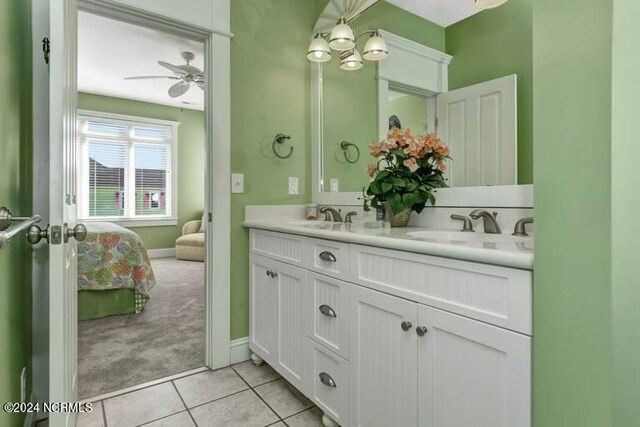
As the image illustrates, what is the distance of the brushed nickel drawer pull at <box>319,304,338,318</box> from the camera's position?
1433mm

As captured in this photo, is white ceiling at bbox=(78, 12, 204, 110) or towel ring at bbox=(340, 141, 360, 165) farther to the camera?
white ceiling at bbox=(78, 12, 204, 110)

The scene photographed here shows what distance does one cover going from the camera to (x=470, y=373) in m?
0.93

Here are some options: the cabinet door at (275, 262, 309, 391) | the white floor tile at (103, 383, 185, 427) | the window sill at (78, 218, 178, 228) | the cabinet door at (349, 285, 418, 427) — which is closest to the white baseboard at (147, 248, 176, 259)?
the window sill at (78, 218, 178, 228)

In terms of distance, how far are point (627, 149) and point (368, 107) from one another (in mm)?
1537

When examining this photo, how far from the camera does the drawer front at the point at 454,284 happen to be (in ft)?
2.69

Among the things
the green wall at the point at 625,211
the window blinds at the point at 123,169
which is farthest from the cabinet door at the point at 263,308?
the window blinds at the point at 123,169

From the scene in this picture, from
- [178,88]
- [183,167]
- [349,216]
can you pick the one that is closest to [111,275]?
[349,216]

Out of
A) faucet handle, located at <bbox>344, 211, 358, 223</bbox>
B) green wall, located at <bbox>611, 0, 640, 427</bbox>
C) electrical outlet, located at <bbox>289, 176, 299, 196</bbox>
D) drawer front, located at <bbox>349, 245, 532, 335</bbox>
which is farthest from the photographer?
electrical outlet, located at <bbox>289, 176, 299, 196</bbox>

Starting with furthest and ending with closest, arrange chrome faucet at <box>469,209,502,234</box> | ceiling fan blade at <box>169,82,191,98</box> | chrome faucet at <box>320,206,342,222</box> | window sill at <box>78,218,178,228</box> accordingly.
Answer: window sill at <box>78,218,178,228</box> < ceiling fan blade at <box>169,82,191,98</box> < chrome faucet at <box>320,206,342,222</box> < chrome faucet at <box>469,209,502,234</box>

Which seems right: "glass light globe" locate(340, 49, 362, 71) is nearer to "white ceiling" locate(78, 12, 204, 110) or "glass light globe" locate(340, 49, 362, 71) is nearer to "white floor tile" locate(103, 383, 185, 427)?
"white ceiling" locate(78, 12, 204, 110)

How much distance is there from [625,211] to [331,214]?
5.42ft

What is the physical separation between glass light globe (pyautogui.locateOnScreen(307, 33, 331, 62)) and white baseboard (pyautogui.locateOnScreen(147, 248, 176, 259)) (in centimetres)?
481

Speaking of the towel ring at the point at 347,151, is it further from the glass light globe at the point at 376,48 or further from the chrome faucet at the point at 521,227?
the chrome faucet at the point at 521,227

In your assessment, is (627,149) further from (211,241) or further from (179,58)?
(179,58)
